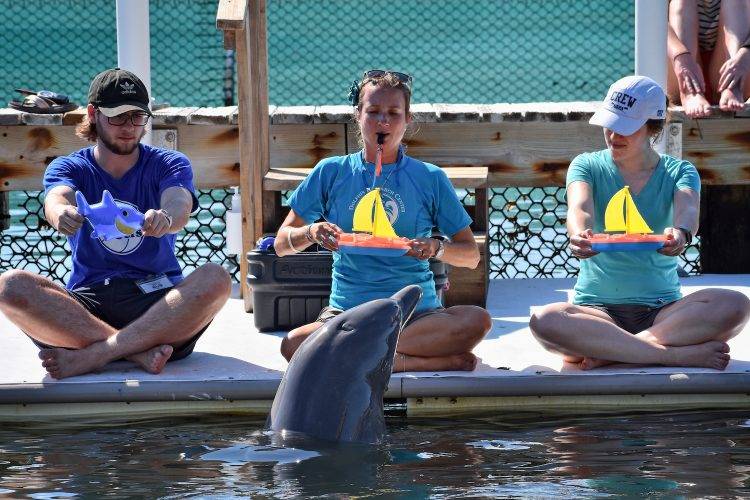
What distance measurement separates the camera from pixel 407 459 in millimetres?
3762

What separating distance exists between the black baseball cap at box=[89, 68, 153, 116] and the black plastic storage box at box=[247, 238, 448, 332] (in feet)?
2.88

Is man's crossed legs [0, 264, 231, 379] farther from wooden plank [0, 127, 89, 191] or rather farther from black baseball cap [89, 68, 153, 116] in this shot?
wooden plank [0, 127, 89, 191]

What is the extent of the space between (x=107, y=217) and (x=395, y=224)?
97 cm

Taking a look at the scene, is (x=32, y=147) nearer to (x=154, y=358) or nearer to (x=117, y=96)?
(x=117, y=96)

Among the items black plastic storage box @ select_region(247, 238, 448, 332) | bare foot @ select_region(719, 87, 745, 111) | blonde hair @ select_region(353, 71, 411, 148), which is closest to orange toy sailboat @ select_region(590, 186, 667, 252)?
blonde hair @ select_region(353, 71, 411, 148)

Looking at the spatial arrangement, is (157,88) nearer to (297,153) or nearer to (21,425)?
(297,153)

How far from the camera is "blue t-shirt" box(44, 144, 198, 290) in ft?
15.7

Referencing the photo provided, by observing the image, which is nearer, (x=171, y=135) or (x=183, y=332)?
(x=183, y=332)

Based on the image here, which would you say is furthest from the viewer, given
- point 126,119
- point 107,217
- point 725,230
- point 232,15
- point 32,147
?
point 725,230

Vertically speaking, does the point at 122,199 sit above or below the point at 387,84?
below

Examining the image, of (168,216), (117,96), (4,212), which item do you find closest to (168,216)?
(168,216)

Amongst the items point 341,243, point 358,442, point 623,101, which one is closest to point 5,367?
point 341,243

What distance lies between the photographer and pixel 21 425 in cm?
439

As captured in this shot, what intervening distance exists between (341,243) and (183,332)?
69 cm
